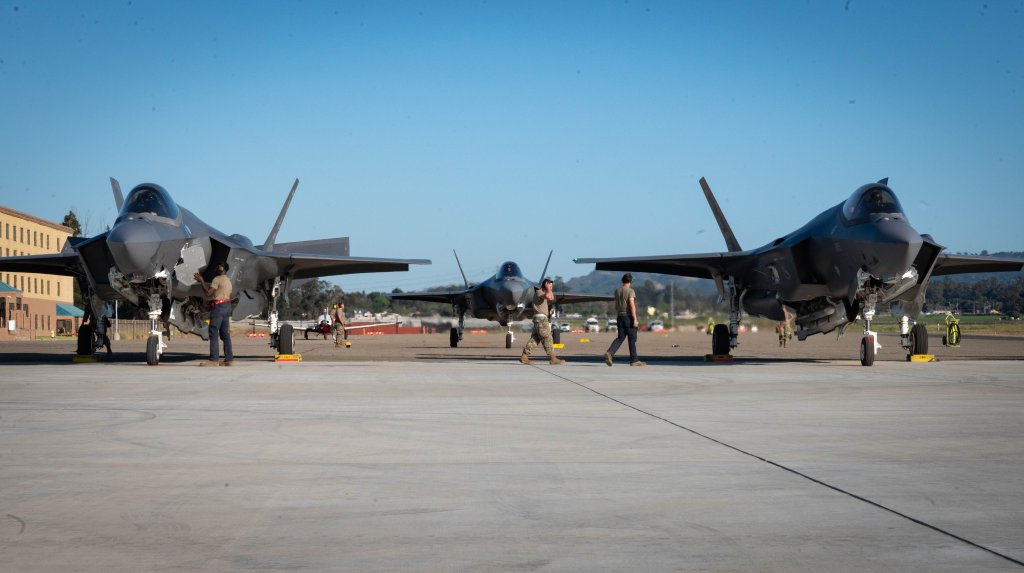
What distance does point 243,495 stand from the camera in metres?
4.71

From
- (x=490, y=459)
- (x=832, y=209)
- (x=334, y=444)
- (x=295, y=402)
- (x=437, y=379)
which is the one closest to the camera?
(x=490, y=459)

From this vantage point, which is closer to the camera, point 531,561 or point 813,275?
point 531,561

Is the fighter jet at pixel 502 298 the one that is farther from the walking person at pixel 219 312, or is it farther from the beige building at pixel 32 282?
the beige building at pixel 32 282

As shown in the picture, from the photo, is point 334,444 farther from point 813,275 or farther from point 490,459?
point 813,275

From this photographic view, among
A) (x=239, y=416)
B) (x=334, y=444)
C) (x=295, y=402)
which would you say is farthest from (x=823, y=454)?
(x=295, y=402)

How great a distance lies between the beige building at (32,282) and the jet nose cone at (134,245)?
188ft

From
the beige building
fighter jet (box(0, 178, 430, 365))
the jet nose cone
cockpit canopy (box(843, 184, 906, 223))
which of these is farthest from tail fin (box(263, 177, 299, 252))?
the beige building

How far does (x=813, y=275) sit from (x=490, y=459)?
14425 mm

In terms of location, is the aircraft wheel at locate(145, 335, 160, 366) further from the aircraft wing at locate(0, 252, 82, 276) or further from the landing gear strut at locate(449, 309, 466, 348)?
the landing gear strut at locate(449, 309, 466, 348)

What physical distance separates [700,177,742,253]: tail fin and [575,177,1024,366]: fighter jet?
122 cm

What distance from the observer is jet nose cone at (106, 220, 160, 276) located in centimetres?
1576

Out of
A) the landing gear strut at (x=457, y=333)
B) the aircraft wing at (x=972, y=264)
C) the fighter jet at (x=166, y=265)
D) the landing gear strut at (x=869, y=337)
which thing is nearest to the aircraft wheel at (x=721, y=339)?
the landing gear strut at (x=869, y=337)

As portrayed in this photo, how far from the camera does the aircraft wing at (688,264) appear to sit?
2189 centimetres

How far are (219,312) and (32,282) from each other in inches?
2807
